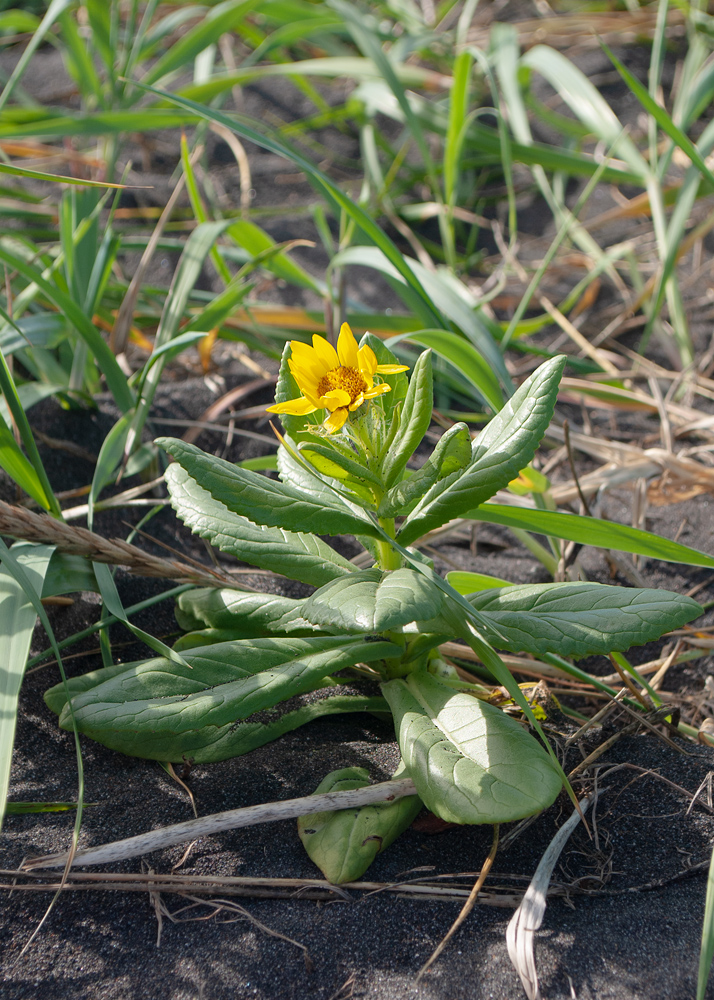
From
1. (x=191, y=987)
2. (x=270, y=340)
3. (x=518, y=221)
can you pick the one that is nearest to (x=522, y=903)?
(x=191, y=987)

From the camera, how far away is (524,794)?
1.00m

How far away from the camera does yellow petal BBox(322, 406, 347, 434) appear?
1.09m

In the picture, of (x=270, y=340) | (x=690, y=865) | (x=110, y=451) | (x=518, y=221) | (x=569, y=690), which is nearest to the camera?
(x=690, y=865)

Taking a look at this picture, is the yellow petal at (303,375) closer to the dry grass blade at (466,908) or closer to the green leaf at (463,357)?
the green leaf at (463,357)

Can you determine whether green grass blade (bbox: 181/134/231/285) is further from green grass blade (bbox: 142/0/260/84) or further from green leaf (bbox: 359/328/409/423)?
green leaf (bbox: 359/328/409/423)

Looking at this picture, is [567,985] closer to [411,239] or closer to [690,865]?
[690,865]

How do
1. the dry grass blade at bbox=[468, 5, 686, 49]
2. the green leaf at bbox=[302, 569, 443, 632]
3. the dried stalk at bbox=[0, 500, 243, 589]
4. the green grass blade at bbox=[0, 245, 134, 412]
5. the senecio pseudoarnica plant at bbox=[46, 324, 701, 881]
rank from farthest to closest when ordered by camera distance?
the dry grass blade at bbox=[468, 5, 686, 49]
the green grass blade at bbox=[0, 245, 134, 412]
the dried stalk at bbox=[0, 500, 243, 589]
the senecio pseudoarnica plant at bbox=[46, 324, 701, 881]
the green leaf at bbox=[302, 569, 443, 632]

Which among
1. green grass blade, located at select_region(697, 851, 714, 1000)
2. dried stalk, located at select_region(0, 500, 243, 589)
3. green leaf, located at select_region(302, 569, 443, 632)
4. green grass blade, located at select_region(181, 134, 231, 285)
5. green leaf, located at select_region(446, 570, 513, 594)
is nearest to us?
green grass blade, located at select_region(697, 851, 714, 1000)

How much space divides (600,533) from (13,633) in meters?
0.95

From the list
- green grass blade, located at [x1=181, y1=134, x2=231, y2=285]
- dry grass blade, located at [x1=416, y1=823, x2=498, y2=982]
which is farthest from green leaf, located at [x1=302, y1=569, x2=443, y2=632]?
green grass blade, located at [x1=181, y1=134, x2=231, y2=285]

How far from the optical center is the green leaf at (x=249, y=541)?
128 cm

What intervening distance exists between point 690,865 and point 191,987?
70cm

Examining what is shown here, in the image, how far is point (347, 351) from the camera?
1146 mm

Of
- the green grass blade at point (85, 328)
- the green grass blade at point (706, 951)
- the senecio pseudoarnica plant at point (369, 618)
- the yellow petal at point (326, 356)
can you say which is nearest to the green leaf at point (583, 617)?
the senecio pseudoarnica plant at point (369, 618)
